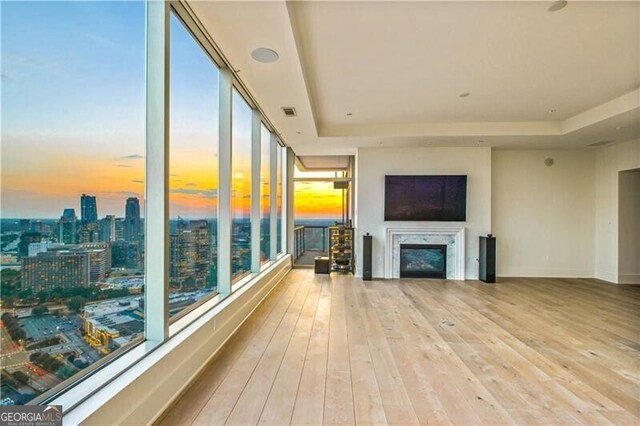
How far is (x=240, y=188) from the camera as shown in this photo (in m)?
3.98

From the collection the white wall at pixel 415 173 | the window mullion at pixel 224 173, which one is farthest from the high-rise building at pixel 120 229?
the white wall at pixel 415 173

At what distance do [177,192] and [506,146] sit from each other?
6523mm

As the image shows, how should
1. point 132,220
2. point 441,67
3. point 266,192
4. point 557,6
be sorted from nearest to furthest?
point 132,220 → point 557,6 → point 441,67 → point 266,192

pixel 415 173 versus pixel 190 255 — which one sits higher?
pixel 415 173

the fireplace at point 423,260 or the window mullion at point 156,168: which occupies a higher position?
the window mullion at point 156,168

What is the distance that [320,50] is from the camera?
3.13 metres

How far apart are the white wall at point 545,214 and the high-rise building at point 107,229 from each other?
6.98 meters

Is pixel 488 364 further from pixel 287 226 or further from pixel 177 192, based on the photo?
pixel 287 226

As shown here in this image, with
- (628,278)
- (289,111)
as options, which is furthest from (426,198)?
(628,278)

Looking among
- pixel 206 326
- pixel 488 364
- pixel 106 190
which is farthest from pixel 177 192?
pixel 488 364

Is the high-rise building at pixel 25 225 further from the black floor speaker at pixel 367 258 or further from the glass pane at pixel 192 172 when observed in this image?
the black floor speaker at pixel 367 258

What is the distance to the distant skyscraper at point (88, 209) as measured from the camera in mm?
1513

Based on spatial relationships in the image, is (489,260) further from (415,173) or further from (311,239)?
(311,239)

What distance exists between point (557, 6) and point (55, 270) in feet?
12.7
